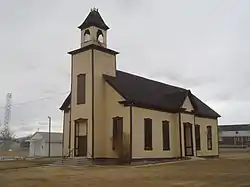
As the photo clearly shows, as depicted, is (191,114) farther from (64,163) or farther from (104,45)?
(64,163)

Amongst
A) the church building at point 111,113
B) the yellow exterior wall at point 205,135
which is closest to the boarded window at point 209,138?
the yellow exterior wall at point 205,135

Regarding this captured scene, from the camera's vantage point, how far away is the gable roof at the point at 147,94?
3029 centimetres

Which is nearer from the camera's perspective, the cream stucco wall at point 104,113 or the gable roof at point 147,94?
the cream stucco wall at point 104,113

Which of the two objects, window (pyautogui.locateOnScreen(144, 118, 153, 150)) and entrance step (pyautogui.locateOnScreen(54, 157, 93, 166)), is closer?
entrance step (pyautogui.locateOnScreen(54, 157, 93, 166))

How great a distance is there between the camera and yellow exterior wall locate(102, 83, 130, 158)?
29.4 meters

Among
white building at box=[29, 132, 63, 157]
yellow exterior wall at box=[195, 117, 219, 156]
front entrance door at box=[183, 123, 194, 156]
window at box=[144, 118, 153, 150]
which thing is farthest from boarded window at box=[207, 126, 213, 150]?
white building at box=[29, 132, 63, 157]

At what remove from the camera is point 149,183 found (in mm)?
14914

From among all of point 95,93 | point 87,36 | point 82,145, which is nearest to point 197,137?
point 82,145

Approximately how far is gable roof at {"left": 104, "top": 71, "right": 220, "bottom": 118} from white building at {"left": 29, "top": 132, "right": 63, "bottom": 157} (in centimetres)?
2638

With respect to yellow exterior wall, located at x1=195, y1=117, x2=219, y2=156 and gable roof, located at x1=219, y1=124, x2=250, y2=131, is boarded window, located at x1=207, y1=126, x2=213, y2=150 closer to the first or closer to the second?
yellow exterior wall, located at x1=195, y1=117, x2=219, y2=156

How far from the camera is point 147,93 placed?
33438mm

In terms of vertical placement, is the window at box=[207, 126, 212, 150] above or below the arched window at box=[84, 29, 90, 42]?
below

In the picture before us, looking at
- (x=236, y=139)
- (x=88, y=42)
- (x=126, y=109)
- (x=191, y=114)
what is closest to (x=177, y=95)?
(x=191, y=114)

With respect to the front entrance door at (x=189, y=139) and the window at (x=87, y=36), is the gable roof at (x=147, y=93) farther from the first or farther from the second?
the window at (x=87, y=36)
